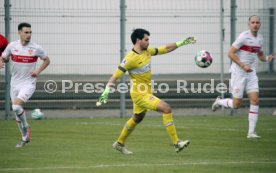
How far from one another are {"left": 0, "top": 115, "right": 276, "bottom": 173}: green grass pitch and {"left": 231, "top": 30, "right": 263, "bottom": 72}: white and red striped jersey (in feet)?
5.31

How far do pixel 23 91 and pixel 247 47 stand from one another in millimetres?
4843

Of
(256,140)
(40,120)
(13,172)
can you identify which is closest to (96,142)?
(256,140)

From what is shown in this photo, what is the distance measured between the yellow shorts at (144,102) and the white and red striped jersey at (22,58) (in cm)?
303

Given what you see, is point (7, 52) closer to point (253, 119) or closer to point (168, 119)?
point (168, 119)

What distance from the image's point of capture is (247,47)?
1723cm

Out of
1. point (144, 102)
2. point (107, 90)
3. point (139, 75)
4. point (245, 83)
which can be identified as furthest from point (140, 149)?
point (245, 83)

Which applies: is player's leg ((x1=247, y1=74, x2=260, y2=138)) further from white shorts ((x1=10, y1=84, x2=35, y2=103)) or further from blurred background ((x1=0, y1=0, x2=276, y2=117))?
blurred background ((x1=0, y1=0, x2=276, y2=117))

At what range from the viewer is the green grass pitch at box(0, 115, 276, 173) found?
12.1 metres

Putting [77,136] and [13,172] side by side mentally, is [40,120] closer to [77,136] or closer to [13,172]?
[77,136]

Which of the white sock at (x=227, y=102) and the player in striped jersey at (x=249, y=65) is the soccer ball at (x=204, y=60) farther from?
the white sock at (x=227, y=102)

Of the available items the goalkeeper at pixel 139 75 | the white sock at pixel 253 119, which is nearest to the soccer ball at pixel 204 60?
the white sock at pixel 253 119

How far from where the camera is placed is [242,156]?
44.3 ft

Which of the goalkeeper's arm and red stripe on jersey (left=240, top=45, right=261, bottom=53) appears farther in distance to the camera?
red stripe on jersey (left=240, top=45, right=261, bottom=53)

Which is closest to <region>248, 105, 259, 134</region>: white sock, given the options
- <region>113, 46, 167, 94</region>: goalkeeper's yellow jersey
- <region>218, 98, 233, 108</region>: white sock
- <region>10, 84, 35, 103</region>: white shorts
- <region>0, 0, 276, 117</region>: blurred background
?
<region>218, 98, 233, 108</region>: white sock
